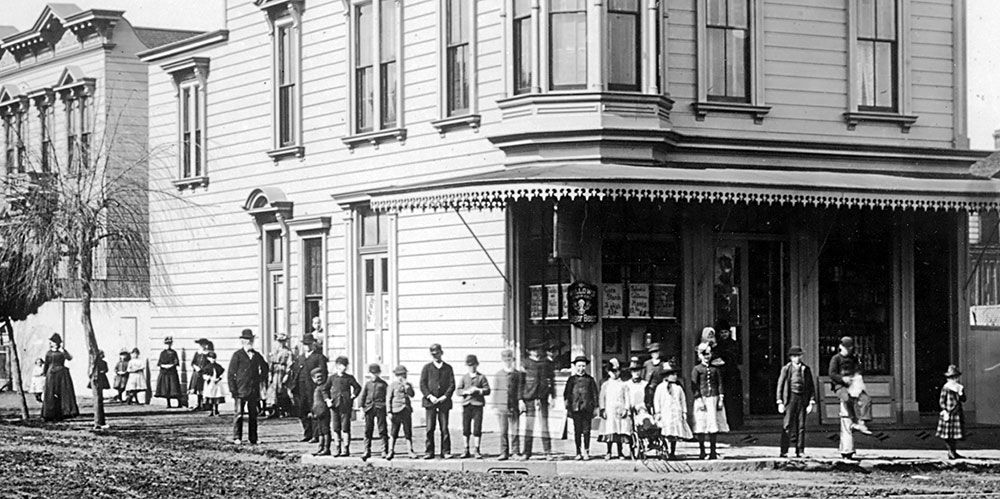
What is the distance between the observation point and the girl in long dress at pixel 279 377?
93.9ft

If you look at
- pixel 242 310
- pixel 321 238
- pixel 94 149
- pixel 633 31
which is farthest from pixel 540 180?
pixel 94 149

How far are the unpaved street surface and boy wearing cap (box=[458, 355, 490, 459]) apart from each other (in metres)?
1.50

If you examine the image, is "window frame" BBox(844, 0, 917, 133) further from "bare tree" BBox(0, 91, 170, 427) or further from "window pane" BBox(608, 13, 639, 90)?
"bare tree" BBox(0, 91, 170, 427)

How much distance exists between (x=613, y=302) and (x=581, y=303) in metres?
0.60

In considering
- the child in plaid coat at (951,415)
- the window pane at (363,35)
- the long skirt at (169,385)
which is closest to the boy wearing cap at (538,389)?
the child in plaid coat at (951,415)

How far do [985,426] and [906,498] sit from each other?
9883mm

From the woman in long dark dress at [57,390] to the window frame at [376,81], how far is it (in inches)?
279

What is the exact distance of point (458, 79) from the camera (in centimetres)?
2533

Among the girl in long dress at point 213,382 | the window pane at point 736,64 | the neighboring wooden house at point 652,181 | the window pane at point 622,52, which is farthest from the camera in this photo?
the girl in long dress at point 213,382

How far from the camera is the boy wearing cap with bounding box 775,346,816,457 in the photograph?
20.6 meters

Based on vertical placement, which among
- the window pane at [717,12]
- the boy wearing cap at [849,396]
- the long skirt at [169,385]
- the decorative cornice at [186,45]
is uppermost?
the decorative cornice at [186,45]

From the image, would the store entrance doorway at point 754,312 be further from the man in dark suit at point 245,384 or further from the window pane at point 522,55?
the man in dark suit at point 245,384

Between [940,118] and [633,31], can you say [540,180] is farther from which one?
[940,118]

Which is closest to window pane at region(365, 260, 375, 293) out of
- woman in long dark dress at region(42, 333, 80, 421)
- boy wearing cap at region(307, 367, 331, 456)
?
boy wearing cap at region(307, 367, 331, 456)
